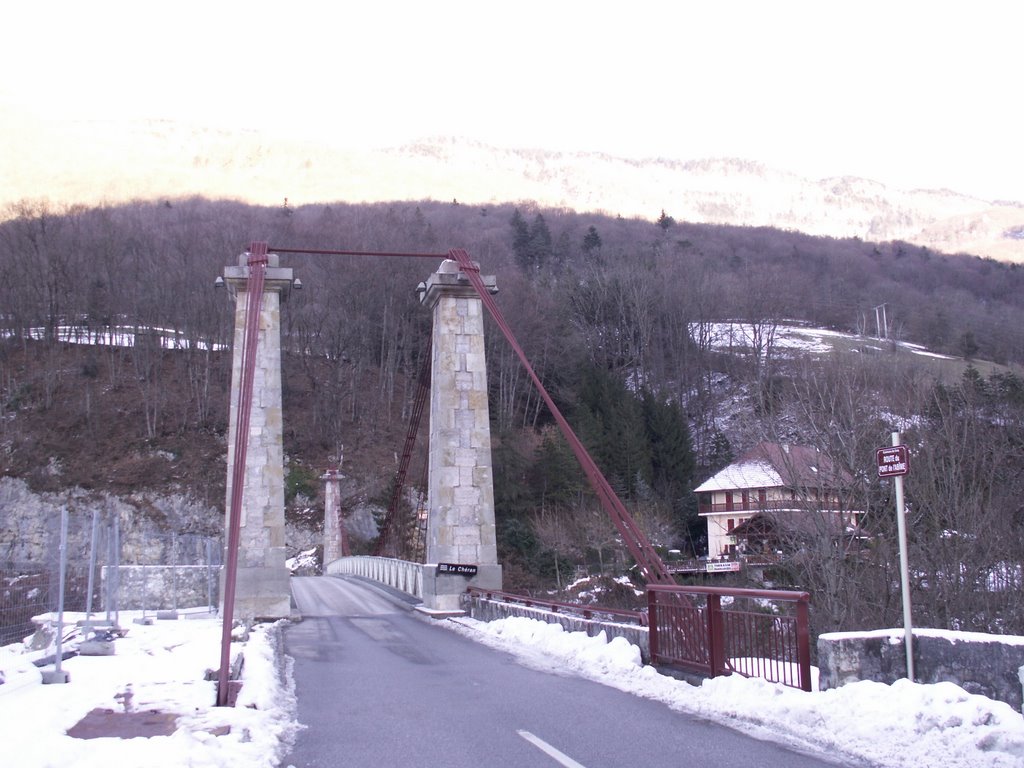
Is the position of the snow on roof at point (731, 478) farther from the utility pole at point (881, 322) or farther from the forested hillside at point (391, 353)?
the utility pole at point (881, 322)

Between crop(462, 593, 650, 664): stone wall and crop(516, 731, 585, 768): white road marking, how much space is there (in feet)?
10.3

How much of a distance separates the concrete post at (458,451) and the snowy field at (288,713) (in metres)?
8.94

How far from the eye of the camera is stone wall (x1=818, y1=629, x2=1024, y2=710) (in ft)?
19.3

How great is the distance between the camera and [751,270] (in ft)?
212

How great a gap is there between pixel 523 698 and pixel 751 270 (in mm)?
59746

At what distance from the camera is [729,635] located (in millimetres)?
8031

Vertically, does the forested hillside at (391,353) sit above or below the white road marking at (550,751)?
above

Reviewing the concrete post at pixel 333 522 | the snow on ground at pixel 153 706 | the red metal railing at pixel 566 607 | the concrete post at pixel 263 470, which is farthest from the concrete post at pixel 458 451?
the concrete post at pixel 333 522

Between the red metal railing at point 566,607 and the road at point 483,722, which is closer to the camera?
the road at point 483,722

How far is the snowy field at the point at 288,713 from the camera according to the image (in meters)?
5.25

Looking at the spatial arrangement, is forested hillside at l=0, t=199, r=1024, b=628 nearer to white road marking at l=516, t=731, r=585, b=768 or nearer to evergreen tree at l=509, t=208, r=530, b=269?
evergreen tree at l=509, t=208, r=530, b=269

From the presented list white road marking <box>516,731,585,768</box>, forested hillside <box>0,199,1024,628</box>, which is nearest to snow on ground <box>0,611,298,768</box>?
white road marking <box>516,731,585,768</box>

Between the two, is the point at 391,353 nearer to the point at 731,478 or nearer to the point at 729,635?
the point at 731,478

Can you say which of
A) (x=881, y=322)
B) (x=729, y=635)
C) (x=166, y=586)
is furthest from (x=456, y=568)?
(x=881, y=322)
